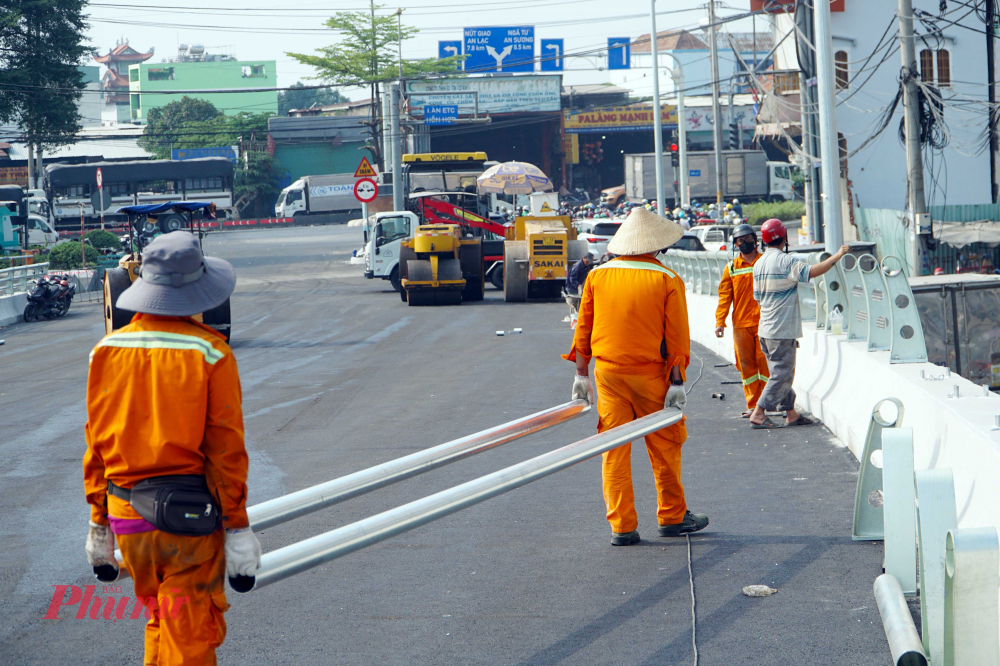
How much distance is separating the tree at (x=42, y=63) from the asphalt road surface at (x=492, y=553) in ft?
111

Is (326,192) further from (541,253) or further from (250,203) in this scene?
(541,253)

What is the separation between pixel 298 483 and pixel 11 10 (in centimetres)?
4067

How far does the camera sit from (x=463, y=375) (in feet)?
43.8

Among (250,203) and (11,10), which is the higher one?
(11,10)

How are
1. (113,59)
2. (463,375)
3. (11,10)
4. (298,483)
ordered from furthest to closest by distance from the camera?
(113,59) < (11,10) < (463,375) < (298,483)

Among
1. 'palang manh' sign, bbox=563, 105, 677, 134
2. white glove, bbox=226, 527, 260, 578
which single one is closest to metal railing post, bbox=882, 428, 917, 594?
white glove, bbox=226, 527, 260, 578

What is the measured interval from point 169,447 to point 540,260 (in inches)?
790

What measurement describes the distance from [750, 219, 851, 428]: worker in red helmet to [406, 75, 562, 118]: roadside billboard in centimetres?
5808

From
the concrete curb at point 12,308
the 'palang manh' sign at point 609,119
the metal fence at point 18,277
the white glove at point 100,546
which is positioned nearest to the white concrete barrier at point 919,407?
the white glove at point 100,546

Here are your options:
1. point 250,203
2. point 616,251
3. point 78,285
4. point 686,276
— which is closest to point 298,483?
point 616,251

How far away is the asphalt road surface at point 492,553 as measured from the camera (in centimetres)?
457

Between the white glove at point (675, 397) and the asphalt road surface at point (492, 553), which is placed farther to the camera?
the white glove at point (675, 397)

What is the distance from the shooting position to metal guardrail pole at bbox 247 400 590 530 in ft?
13.4

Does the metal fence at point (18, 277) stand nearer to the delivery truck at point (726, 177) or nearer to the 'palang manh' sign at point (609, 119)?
the delivery truck at point (726, 177)
